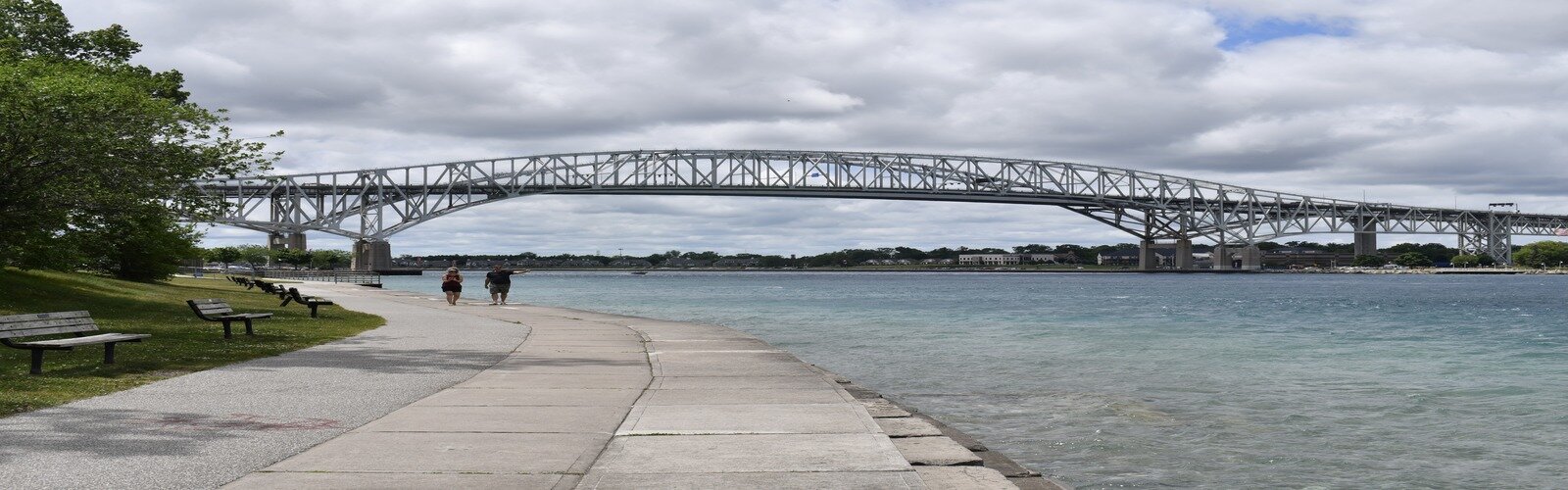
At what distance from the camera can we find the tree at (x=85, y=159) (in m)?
18.3

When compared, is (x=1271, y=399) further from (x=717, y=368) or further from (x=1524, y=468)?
(x=717, y=368)

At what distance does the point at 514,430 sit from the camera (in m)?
8.85

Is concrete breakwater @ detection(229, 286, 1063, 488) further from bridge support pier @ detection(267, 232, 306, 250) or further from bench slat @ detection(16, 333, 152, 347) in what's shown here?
bridge support pier @ detection(267, 232, 306, 250)

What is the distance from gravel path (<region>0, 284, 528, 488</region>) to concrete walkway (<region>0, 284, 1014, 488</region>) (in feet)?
0.10

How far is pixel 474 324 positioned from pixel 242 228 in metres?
148

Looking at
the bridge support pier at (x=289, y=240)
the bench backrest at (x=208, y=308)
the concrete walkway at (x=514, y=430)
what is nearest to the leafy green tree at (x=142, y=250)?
the bench backrest at (x=208, y=308)

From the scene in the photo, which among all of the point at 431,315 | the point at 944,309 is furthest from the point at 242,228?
the point at 431,315

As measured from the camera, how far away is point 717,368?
566 inches

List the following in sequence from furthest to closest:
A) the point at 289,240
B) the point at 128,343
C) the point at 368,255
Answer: the point at 289,240
the point at 368,255
the point at 128,343

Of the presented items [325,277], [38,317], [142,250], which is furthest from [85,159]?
[325,277]

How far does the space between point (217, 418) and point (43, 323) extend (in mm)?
5755

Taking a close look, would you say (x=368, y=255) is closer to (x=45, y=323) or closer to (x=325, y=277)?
(x=325, y=277)

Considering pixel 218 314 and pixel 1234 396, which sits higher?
pixel 218 314

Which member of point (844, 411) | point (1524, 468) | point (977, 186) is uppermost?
point (977, 186)
